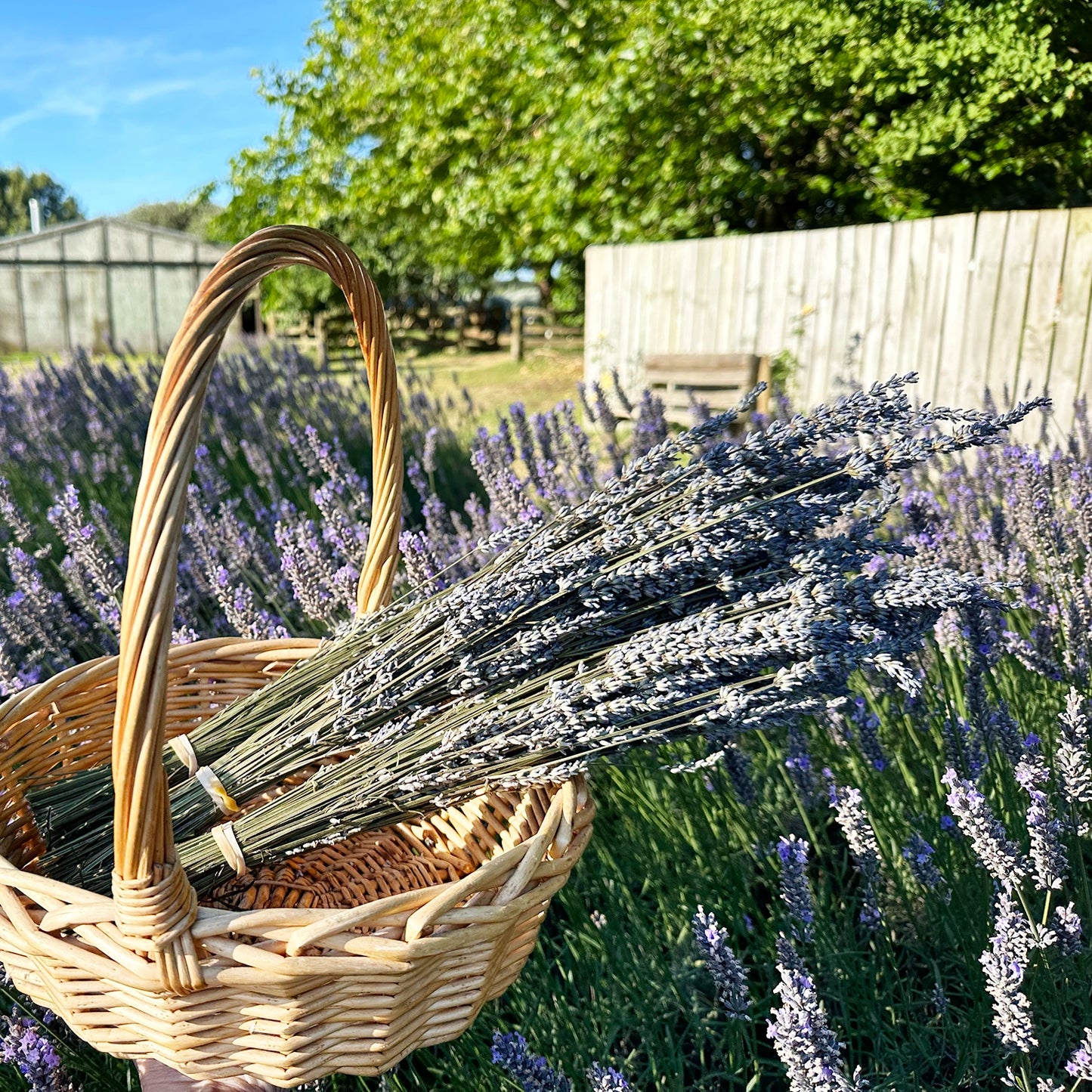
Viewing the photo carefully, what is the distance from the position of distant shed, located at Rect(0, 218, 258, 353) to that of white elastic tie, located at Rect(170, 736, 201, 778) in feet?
74.0

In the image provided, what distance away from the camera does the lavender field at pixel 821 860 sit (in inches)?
45.5

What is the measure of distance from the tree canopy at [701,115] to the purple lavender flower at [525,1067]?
26.1 ft

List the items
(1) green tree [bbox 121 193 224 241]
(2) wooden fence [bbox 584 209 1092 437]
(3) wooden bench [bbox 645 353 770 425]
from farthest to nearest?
1. (1) green tree [bbox 121 193 224 241]
2. (3) wooden bench [bbox 645 353 770 425]
3. (2) wooden fence [bbox 584 209 1092 437]

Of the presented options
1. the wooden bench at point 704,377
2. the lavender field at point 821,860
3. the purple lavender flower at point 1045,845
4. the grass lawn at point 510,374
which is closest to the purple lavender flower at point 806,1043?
the lavender field at point 821,860

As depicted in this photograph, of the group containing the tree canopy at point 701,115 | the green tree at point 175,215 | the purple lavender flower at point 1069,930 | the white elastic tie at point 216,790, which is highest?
the green tree at point 175,215

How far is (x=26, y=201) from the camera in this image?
60000 mm

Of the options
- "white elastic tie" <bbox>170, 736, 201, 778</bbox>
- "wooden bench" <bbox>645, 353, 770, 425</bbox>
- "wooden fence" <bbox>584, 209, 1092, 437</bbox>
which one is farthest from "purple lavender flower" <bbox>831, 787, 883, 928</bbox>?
"wooden bench" <bbox>645, 353, 770, 425</bbox>

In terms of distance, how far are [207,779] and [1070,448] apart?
8.37ft

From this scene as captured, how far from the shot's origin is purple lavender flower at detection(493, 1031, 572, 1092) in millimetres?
979

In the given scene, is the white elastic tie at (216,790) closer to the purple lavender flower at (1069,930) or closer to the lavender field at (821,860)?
the lavender field at (821,860)

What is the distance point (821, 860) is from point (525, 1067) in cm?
83

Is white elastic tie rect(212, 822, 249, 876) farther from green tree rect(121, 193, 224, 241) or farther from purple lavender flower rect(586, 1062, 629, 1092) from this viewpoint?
green tree rect(121, 193, 224, 241)

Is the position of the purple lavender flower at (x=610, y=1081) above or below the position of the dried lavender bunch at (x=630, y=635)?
below

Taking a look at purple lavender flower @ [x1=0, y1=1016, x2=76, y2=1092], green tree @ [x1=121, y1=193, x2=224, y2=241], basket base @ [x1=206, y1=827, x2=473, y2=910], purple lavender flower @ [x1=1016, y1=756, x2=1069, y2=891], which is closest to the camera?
purple lavender flower @ [x1=1016, y1=756, x2=1069, y2=891]
